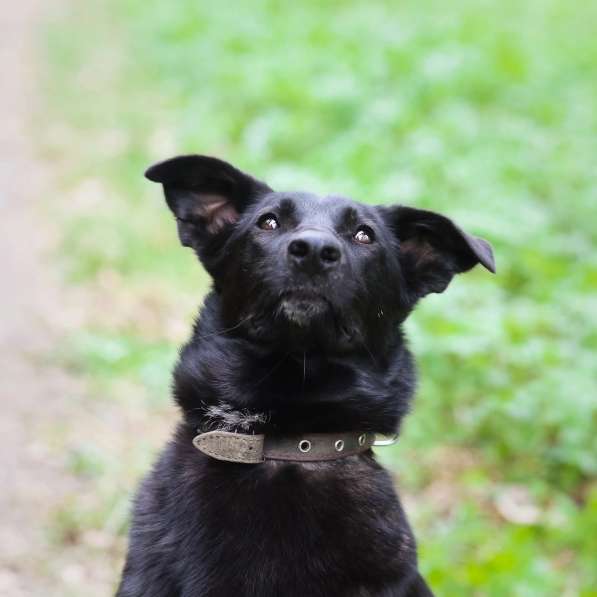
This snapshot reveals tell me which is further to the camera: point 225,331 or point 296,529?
point 225,331

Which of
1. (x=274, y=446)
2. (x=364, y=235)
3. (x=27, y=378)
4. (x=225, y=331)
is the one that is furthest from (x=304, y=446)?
(x=27, y=378)

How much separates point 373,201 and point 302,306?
445cm

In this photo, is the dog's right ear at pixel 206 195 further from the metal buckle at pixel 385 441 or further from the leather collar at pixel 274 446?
the metal buckle at pixel 385 441

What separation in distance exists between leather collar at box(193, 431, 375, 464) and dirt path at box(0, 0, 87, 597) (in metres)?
1.53

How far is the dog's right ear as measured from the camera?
3.85 meters

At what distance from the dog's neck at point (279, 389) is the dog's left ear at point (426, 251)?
0.50 m

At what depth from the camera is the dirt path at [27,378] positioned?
183 inches

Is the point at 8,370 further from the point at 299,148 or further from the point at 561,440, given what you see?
the point at 299,148

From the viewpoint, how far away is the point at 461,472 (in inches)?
226

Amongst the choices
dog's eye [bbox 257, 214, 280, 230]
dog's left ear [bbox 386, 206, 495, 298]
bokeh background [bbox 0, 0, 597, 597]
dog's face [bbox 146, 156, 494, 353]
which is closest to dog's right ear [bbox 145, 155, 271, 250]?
dog's face [bbox 146, 156, 494, 353]

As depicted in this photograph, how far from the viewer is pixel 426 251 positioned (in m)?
4.09

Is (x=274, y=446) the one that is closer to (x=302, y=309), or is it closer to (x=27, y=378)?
(x=302, y=309)

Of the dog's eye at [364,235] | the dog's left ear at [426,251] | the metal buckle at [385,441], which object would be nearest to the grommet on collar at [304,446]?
the metal buckle at [385,441]

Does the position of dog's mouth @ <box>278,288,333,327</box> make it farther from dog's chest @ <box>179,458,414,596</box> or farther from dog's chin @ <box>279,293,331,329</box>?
dog's chest @ <box>179,458,414,596</box>
